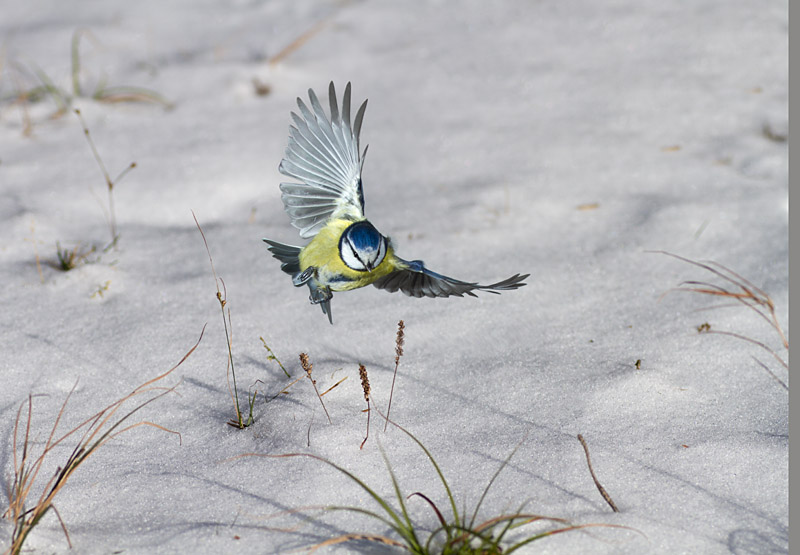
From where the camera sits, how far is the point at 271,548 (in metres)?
1.67

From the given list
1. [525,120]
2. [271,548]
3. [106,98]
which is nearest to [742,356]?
[271,548]

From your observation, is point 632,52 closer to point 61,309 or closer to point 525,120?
point 525,120

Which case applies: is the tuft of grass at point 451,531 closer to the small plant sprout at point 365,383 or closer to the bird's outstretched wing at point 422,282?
the small plant sprout at point 365,383

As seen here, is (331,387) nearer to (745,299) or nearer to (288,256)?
(288,256)

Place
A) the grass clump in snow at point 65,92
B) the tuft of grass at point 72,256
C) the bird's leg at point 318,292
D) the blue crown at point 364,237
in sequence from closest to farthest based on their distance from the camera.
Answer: the blue crown at point 364,237 → the bird's leg at point 318,292 → the tuft of grass at point 72,256 → the grass clump in snow at point 65,92

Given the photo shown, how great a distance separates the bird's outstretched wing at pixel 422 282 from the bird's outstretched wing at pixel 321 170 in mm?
154

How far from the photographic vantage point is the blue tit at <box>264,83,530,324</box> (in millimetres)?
1422

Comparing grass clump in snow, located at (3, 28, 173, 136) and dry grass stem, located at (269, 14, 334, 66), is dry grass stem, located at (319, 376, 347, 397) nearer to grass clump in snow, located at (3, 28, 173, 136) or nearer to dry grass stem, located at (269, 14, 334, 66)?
grass clump in snow, located at (3, 28, 173, 136)

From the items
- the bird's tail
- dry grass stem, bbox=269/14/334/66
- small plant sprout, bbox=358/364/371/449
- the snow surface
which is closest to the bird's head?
the bird's tail

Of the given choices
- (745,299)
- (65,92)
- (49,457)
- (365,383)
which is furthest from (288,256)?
(65,92)

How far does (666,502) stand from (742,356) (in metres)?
0.76

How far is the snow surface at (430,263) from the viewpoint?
6.06ft

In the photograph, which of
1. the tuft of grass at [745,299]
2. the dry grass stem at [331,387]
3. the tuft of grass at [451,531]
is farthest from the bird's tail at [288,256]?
the tuft of grass at [745,299]

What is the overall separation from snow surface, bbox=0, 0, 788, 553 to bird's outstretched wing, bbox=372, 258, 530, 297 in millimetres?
598
